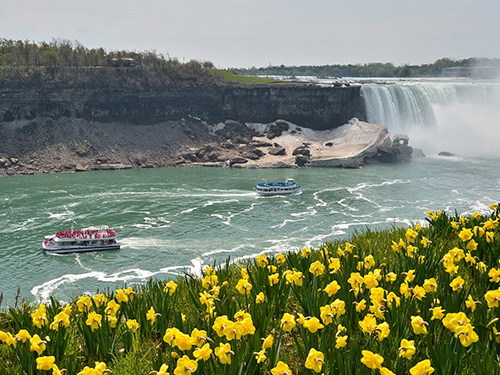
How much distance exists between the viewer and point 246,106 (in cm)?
9188

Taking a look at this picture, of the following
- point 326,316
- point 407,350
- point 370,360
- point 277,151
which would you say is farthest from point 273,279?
point 277,151

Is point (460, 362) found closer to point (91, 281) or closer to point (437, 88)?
point (91, 281)

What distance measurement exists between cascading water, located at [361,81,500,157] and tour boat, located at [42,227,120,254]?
6334 centimetres

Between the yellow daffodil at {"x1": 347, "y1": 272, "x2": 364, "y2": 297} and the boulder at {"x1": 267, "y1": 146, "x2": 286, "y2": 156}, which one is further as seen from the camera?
the boulder at {"x1": 267, "y1": 146, "x2": 286, "y2": 156}

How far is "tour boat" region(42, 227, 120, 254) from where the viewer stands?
33.9 meters

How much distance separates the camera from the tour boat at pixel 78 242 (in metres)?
33.9

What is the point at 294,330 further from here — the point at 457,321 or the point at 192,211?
the point at 192,211

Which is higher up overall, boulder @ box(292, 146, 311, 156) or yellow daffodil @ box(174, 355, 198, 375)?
yellow daffodil @ box(174, 355, 198, 375)

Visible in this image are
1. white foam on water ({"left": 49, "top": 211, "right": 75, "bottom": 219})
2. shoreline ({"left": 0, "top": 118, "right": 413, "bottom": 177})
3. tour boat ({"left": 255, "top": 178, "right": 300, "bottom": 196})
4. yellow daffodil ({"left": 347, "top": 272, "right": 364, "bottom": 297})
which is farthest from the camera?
shoreline ({"left": 0, "top": 118, "right": 413, "bottom": 177})

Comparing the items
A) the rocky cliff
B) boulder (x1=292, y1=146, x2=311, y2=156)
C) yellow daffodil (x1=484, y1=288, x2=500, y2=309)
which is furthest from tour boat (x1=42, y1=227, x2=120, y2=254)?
boulder (x1=292, y1=146, x2=311, y2=156)

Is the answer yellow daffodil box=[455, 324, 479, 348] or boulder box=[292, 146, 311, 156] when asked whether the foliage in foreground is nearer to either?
yellow daffodil box=[455, 324, 479, 348]

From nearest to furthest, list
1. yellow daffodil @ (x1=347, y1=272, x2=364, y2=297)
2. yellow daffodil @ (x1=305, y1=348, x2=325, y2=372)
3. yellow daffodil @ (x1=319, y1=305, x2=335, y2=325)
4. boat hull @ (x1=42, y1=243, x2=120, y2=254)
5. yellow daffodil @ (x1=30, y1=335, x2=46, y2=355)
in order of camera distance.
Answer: yellow daffodil @ (x1=305, y1=348, x2=325, y2=372)
yellow daffodil @ (x1=30, y1=335, x2=46, y2=355)
yellow daffodil @ (x1=319, y1=305, x2=335, y2=325)
yellow daffodil @ (x1=347, y1=272, x2=364, y2=297)
boat hull @ (x1=42, y1=243, x2=120, y2=254)

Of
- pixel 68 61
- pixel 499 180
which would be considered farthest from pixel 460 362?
pixel 68 61

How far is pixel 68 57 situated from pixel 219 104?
1222 inches
